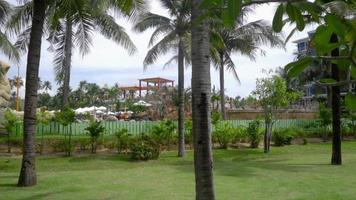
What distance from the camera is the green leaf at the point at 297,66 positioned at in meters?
1.30

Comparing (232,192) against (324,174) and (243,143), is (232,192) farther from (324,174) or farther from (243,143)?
(243,143)

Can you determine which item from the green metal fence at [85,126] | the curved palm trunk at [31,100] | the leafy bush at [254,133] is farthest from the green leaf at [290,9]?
the leafy bush at [254,133]

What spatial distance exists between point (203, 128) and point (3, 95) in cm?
2220

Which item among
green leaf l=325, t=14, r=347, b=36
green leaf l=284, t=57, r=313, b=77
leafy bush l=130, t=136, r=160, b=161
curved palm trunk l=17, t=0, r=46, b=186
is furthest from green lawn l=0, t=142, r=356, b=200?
green leaf l=325, t=14, r=347, b=36

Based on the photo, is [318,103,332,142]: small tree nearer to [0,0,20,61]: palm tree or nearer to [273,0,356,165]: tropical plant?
[0,0,20,61]: palm tree

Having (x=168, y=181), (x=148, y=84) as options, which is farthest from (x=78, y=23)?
(x=148, y=84)

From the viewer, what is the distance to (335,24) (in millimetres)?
1224

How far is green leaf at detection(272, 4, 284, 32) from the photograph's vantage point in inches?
53.7

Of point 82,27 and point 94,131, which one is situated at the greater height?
point 82,27

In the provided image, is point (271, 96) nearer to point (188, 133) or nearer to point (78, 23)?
point (188, 133)

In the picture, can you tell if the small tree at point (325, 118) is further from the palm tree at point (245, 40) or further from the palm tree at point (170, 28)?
the palm tree at point (170, 28)

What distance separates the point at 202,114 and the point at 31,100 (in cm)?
694

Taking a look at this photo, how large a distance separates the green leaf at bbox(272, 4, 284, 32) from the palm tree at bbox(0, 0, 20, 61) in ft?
49.2

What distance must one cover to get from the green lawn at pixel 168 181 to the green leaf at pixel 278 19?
8388 millimetres
